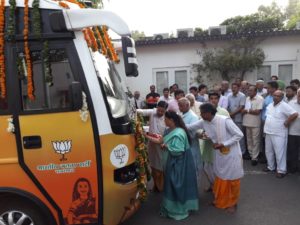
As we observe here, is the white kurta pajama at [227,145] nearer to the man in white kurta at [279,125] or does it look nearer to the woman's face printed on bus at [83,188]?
the man in white kurta at [279,125]

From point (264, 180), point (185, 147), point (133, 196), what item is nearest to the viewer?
point (133, 196)

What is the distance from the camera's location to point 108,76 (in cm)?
418

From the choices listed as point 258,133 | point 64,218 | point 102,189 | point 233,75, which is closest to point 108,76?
point 102,189

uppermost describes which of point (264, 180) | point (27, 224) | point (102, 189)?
point (102, 189)

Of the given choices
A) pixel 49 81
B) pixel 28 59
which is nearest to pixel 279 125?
pixel 49 81

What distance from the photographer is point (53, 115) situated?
11.8 feet

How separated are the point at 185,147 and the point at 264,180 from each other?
2.53 m

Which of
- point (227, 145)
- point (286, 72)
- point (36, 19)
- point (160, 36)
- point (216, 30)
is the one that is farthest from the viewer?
point (160, 36)

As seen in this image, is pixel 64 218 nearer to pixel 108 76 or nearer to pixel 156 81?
pixel 108 76

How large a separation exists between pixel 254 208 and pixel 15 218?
3.35 metres

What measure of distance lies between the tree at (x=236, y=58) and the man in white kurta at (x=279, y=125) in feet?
19.4

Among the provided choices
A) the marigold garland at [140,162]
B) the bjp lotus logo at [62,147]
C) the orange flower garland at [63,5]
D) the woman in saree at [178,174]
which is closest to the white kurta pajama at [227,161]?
the woman in saree at [178,174]

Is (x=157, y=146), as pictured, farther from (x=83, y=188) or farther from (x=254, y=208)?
(x=83, y=188)

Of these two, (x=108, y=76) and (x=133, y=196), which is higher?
(x=108, y=76)
